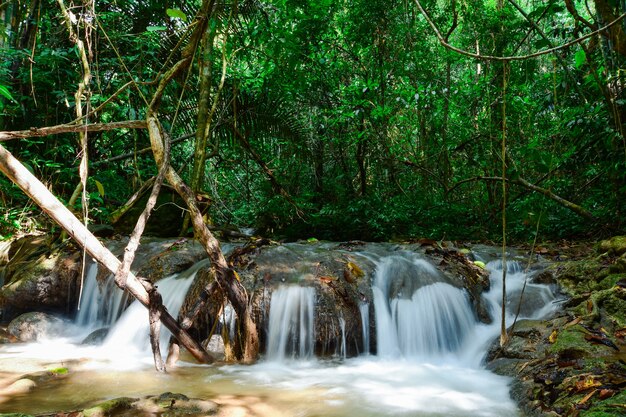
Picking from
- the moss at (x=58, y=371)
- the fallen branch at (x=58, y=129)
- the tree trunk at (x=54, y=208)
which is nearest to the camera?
the tree trunk at (x=54, y=208)

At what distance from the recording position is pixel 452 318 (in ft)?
16.0

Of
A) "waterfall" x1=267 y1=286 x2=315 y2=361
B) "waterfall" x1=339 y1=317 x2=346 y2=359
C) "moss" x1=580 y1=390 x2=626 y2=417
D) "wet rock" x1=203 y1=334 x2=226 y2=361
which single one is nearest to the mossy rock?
"waterfall" x1=339 y1=317 x2=346 y2=359

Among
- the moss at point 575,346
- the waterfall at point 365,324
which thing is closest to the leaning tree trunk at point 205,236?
the waterfall at point 365,324

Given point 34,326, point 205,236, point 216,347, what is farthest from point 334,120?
point 34,326

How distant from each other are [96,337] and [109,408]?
9.07 feet

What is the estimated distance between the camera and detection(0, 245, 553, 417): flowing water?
127 inches

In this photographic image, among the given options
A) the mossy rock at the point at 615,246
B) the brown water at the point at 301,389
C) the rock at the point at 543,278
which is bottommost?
the brown water at the point at 301,389

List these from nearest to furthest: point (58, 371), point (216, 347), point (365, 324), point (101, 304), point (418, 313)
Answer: point (58, 371) → point (216, 347) → point (365, 324) → point (418, 313) → point (101, 304)

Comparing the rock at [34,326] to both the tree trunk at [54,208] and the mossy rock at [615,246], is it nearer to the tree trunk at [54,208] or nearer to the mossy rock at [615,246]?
the tree trunk at [54,208]

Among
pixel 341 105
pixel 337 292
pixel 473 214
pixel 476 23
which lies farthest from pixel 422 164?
pixel 337 292

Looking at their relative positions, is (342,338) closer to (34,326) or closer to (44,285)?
(34,326)

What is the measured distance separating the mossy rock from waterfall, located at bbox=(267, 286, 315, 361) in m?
3.40

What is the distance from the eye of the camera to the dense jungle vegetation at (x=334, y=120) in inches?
261

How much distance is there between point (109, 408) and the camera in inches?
104
